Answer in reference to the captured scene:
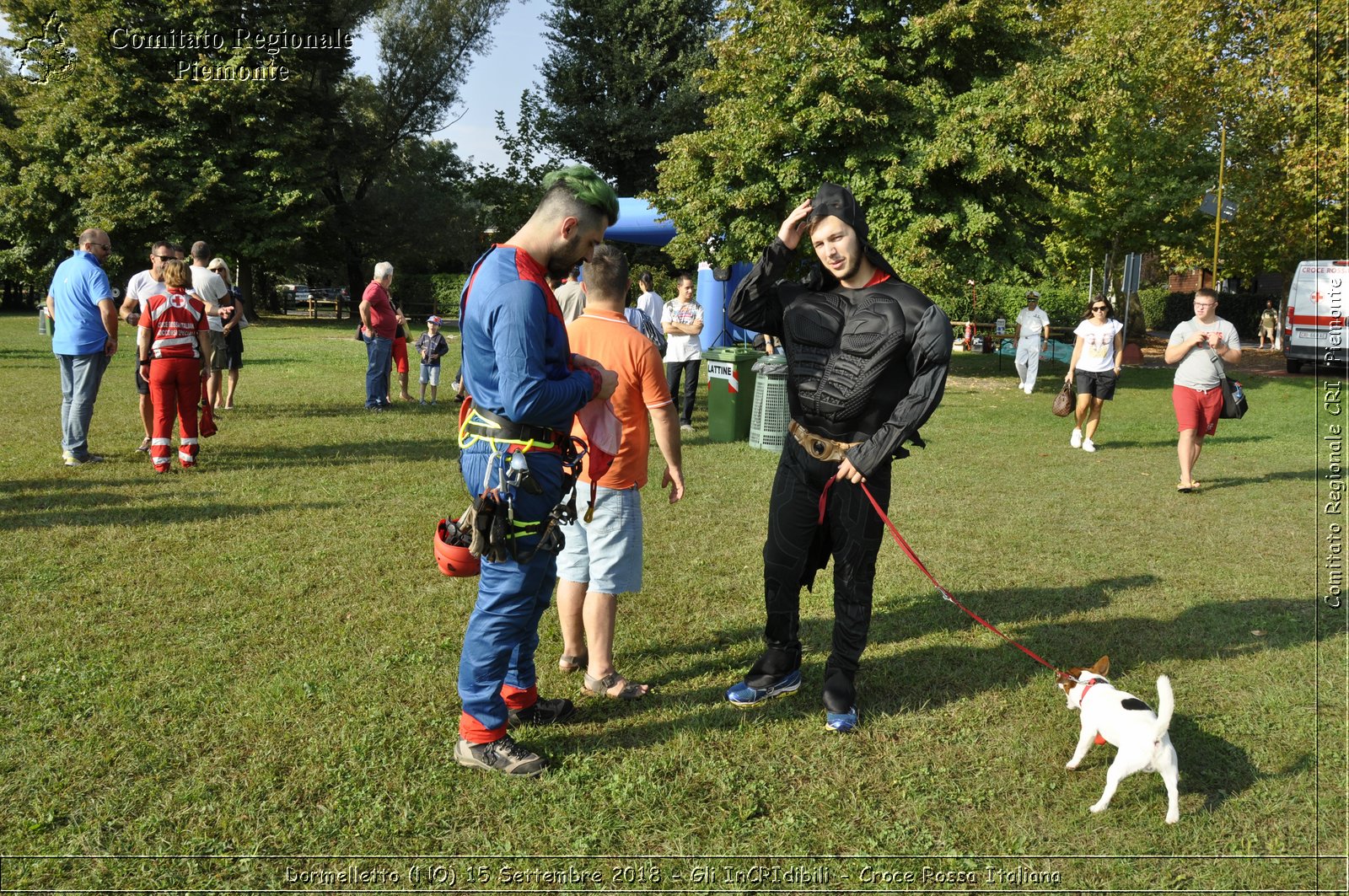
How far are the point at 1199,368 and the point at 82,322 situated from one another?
34.8 feet

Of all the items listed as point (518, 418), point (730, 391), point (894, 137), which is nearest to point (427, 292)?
point (894, 137)

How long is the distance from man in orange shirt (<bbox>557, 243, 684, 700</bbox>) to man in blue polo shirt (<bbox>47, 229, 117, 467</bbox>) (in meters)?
6.39

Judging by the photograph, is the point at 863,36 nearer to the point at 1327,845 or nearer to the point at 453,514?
the point at 453,514

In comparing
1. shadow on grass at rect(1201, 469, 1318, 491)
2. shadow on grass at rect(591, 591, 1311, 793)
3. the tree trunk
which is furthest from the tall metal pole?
the tree trunk

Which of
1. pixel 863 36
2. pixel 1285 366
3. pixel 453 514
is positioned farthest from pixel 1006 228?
pixel 453 514

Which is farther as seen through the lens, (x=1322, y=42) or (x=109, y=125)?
(x=109, y=125)

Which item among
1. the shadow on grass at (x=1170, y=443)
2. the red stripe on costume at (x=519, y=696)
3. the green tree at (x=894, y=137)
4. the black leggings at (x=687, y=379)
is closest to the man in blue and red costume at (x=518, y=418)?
the red stripe on costume at (x=519, y=696)

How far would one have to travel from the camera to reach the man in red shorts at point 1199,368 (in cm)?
867

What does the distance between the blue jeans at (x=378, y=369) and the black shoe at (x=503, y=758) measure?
9.84m

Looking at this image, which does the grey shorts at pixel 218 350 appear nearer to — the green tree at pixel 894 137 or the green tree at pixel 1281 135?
the green tree at pixel 894 137

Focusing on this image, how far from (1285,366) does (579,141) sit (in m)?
25.7

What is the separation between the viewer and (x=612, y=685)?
4.27 meters

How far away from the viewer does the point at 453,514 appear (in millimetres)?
7676

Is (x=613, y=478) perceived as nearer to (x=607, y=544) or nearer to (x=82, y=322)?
(x=607, y=544)
